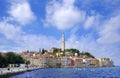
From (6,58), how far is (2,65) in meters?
5.77

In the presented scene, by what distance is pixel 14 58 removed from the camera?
133250mm

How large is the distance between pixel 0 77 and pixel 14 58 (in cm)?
7777

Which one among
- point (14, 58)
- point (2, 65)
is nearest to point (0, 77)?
point (2, 65)

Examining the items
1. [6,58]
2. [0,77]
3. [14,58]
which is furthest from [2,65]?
[0,77]

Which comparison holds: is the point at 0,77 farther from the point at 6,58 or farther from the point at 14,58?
the point at 14,58

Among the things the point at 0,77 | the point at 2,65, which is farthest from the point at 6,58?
the point at 0,77

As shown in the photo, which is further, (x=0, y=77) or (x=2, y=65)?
(x=2, y=65)

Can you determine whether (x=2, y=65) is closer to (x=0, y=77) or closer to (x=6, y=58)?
(x=6, y=58)

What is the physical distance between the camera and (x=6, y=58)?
120 meters

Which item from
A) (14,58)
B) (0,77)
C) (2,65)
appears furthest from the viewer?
(14,58)

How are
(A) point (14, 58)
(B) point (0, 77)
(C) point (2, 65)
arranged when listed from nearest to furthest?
(B) point (0, 77), (C) point (2, 65), (A) point (14, 58)

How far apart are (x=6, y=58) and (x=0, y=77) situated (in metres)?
64.6

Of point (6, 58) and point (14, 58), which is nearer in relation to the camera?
point (6, 58)

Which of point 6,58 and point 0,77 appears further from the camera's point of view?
point 6,58
